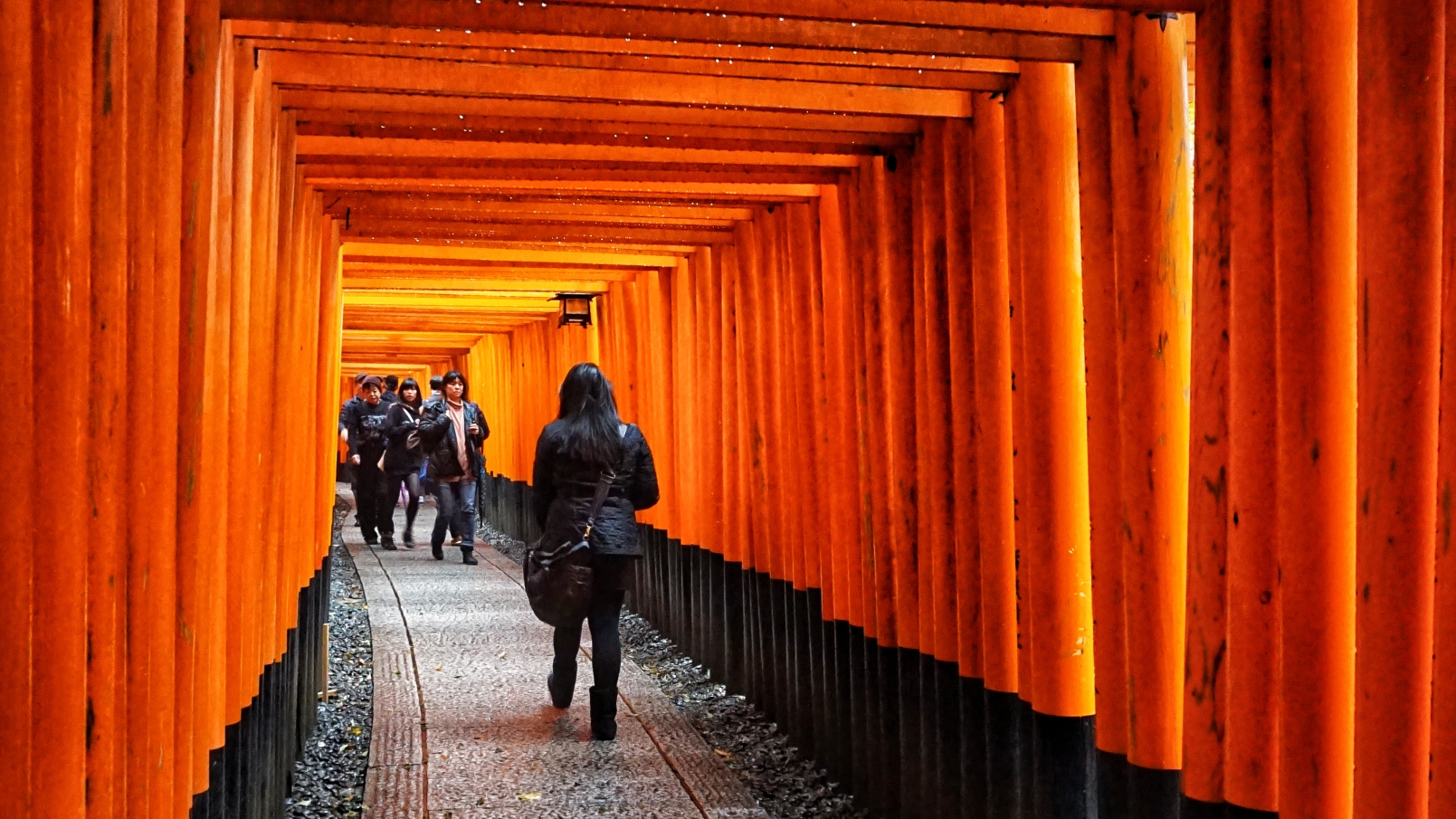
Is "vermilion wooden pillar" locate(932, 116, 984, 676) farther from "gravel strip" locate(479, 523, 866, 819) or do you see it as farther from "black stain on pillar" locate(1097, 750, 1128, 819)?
"gravel strip" locate(479, 523, 866, 819)

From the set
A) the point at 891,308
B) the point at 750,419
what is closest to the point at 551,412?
the point at 750,419

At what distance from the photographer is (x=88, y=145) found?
2326mm

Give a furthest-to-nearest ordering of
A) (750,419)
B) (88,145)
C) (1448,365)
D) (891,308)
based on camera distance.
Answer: (750,419) < (891,308) < (1448,365) < (88,145)

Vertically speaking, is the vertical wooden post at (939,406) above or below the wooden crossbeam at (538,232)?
below

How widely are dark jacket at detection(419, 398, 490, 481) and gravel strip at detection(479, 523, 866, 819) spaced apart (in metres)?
4.41

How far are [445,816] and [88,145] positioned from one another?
4.28 m

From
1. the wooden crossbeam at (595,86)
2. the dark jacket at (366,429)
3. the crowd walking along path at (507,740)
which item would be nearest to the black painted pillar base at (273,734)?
the crowd walking along path at (507,740)

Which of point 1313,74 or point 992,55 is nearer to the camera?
point 1313,74

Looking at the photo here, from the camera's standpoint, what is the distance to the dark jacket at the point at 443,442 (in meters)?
14.6

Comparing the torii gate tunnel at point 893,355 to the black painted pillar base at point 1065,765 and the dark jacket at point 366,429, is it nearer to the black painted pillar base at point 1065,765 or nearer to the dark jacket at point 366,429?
the black painted pillar base at point 1065,765

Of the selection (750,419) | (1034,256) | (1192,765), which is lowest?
(1192,765)

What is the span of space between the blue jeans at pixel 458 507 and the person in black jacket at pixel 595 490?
7729 millimetres

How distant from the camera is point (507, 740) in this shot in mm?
7395

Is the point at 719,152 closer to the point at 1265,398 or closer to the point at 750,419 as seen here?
the point at 750,419
